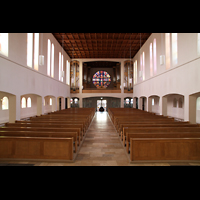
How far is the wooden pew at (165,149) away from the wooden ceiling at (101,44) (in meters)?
11.7

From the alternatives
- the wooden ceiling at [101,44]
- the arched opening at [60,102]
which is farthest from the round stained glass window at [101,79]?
the arched opening at [60,102]

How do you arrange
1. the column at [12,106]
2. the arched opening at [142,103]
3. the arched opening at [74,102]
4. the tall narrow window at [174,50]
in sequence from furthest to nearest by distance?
the arched opening at [74,102]
the arched opening at [142,103]
the tall narrow window at [174,50]
the column at [12,106]

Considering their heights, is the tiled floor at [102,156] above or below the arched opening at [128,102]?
below

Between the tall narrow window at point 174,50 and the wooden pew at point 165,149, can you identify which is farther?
the tall narrow window at point 174,50

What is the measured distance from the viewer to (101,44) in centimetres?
1614

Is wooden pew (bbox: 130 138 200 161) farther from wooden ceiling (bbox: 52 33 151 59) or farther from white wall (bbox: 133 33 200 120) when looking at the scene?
wooden ceiling (bbox: 52 33 151 59)

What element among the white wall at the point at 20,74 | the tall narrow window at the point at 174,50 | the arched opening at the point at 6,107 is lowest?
the arched opening at the point at 6,107

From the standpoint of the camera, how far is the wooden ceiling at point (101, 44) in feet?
45.7

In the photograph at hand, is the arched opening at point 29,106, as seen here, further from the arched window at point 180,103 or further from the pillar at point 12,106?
the arched window at point 180,103

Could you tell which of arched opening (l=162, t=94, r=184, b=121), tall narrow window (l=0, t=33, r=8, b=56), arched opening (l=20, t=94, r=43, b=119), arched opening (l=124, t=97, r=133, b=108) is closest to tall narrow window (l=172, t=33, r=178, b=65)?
arched opening (l=162, t=94, r=184, b=121)

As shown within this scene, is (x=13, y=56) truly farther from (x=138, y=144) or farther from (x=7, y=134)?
(x=138, y=144)
